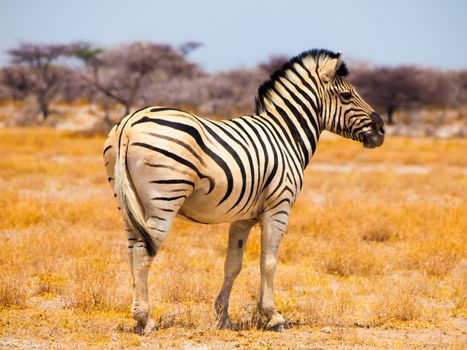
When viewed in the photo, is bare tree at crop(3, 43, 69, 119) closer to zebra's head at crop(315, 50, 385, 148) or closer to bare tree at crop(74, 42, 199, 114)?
bare tree at crop(74, 42, 199, 114)

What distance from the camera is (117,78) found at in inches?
1420

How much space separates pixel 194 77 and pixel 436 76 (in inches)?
713

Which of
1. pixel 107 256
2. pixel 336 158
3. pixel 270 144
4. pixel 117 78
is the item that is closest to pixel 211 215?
pixel 270 144

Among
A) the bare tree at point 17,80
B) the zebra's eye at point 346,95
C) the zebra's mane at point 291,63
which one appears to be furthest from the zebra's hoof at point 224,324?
the bare tree at point 17,80

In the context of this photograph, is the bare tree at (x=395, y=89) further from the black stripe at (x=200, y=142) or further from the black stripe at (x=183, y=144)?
the black stripe at (x=183, y=144)

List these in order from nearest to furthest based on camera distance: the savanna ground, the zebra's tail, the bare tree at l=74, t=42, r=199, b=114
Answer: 1. the zebra's tail
2. the savanna ground
3. the bare tree at l=74, t=42, r=199, b=114

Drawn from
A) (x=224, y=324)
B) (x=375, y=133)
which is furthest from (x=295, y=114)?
(x=224, y=324)

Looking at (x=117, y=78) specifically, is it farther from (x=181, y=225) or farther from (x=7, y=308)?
(x=7, y=308)

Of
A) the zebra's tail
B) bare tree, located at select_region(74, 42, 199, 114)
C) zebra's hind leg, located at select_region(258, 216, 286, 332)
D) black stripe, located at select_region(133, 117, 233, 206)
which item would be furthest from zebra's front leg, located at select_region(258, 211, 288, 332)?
bare tree, located at select_region(74, 42, 199, 114)

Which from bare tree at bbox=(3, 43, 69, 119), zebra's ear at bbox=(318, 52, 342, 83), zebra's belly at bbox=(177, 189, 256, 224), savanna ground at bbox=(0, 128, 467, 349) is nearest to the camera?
zebra's belly at bbox=(177, 189, 256, 224)

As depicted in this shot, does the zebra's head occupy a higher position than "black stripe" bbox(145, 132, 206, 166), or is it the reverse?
the zebra's head

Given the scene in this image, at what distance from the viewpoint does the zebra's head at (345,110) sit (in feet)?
19.9

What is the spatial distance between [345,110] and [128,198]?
2405 millimetres

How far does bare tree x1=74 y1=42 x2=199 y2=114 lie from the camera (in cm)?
3572
